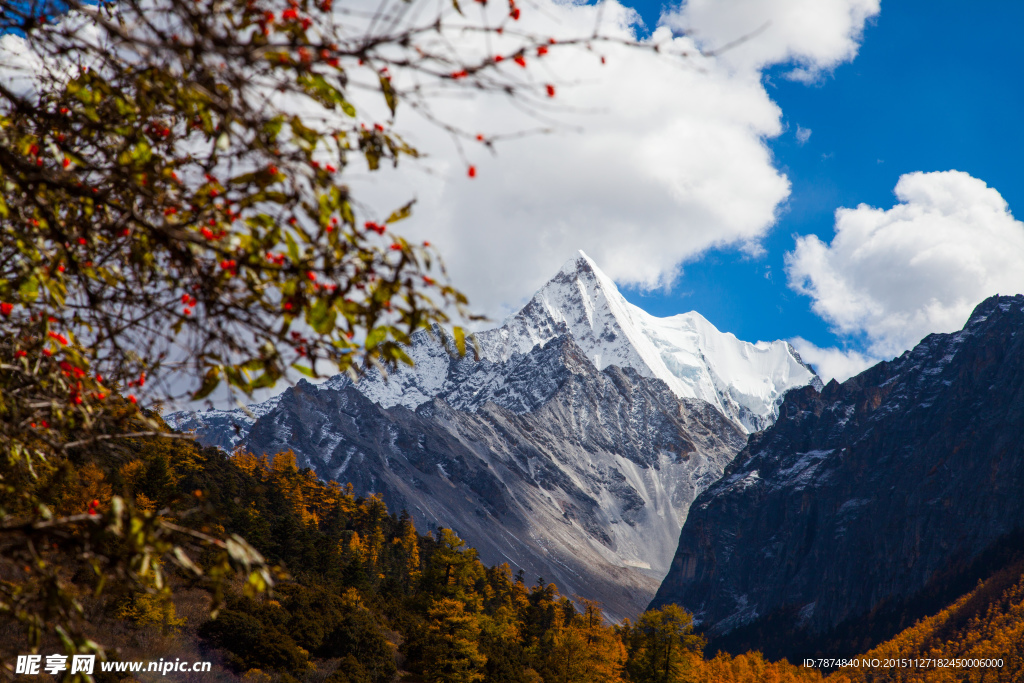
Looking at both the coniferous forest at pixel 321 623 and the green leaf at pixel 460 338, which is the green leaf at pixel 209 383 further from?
the coniferous forest at pixel 321 623

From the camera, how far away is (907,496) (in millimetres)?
168750

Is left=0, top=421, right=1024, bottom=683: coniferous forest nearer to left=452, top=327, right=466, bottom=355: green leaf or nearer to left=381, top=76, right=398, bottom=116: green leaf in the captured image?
left=452, top=327, right=466, bottom=355: green leaf

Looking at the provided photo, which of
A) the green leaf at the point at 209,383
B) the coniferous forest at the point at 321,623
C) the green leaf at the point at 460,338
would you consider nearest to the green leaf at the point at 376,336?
the green leaf at the point at 460,338

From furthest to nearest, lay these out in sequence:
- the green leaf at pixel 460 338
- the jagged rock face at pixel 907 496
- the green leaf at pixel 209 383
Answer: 1. the jagged rock face at pixel 907 496
2. the green leaf at pixel 209 383
3. the green leaf at pixel 460 338

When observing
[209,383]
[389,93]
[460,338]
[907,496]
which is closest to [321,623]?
[209,383]

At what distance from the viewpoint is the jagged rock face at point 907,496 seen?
506 ft

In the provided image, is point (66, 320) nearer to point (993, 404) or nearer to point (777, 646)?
point (777, 646)

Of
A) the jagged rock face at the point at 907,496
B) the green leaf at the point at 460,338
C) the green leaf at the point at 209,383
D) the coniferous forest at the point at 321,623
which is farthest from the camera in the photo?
the jagged rock face at the point at 907,496

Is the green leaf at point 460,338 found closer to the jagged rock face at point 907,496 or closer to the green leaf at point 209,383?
the green leaf at point 209,383

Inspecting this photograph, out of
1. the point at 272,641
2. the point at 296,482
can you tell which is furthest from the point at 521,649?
the point at 296,482

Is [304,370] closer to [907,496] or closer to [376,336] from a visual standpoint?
[376,336]

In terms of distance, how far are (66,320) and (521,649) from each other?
4317cm

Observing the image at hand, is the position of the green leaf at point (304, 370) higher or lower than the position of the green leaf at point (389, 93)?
lower

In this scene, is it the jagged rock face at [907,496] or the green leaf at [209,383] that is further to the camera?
the jagged rock face at [907,496]
